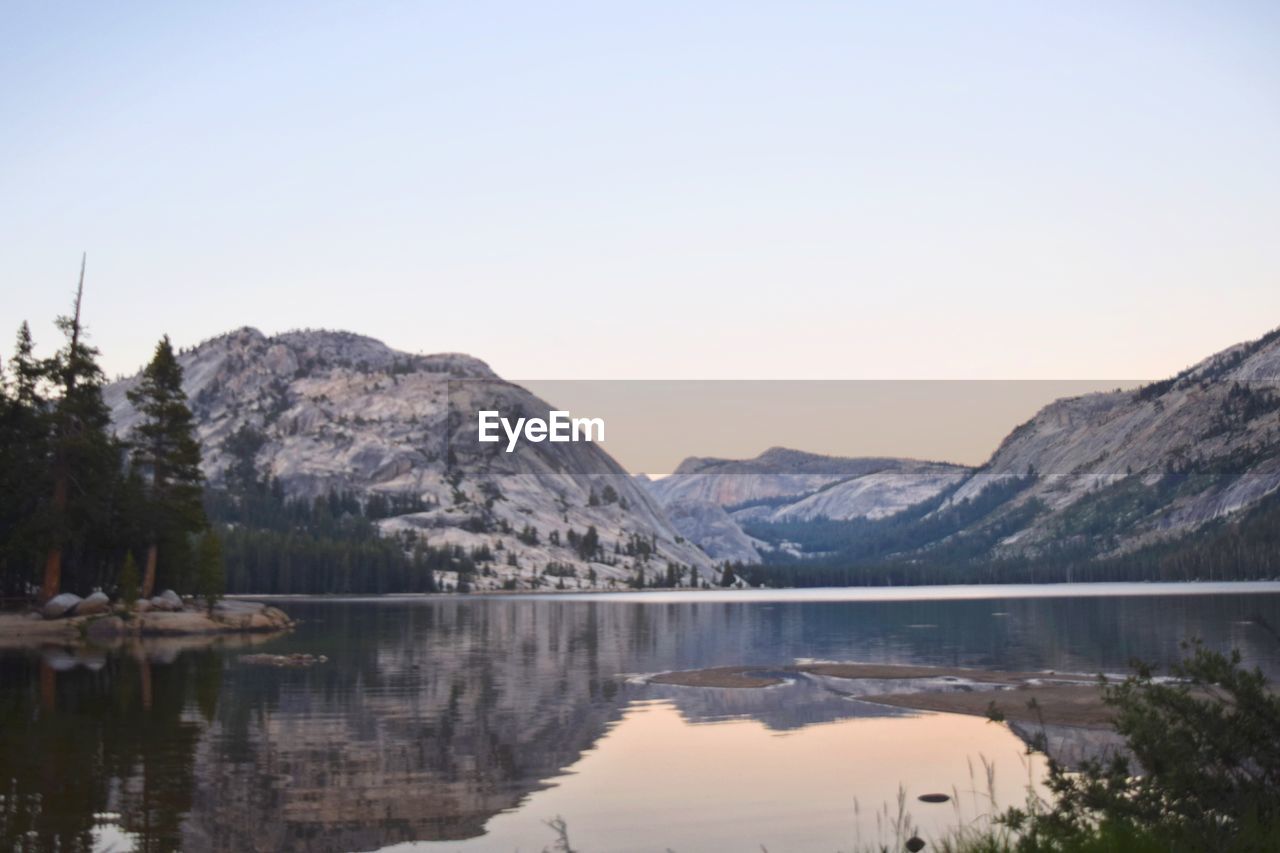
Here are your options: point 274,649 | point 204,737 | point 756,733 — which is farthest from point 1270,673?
point 274,649

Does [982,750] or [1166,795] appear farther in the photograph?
[982,750]

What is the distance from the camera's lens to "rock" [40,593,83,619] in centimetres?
11506

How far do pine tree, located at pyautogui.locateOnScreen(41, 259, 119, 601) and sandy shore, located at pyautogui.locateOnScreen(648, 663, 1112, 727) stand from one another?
199 ft

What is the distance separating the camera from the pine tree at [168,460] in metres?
130

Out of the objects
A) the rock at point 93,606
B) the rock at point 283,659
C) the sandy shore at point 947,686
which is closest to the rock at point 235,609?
the rock at point 93,606

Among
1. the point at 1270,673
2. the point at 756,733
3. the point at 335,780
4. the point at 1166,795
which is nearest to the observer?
the point at 1166,795

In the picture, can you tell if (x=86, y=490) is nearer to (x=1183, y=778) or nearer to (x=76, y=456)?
(x=76, y=456)

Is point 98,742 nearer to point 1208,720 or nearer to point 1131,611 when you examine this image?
point 1208,720

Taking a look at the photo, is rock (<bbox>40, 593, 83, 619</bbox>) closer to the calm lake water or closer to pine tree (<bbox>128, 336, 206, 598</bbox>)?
pine tree (<bbox>128, 336, 206, 598</bbox>)

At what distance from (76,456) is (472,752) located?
81.0 meters

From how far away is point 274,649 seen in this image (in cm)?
10419

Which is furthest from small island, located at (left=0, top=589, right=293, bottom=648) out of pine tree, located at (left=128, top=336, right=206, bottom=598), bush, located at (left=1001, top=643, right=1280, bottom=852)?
bush, located at (left=1001, top=643, right=1280, bottom=852)

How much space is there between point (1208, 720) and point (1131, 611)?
150977 millimetres

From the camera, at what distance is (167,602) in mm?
128625
